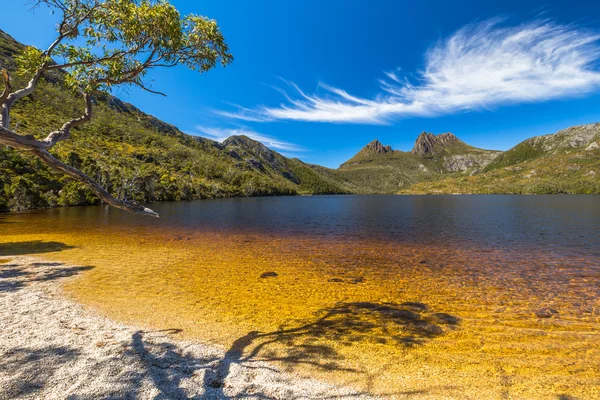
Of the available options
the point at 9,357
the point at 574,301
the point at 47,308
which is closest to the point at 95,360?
the point at 9,357

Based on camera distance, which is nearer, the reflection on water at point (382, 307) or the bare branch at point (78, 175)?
the bare branch at point (78, 175)

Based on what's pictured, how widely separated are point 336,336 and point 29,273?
22.5 metres

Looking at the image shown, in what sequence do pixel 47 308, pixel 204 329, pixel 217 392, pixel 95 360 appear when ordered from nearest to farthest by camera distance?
pixel 217 392 < pixel 95 360 < pixel 204 329 < pixel 47 308

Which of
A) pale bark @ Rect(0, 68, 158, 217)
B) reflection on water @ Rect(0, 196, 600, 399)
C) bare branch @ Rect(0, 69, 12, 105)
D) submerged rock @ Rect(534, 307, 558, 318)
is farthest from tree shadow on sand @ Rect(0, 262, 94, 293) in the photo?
submerged rock @ Rect(534, 307, 558, 318)

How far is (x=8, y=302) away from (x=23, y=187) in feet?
274

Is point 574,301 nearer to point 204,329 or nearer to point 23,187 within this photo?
point 204,329

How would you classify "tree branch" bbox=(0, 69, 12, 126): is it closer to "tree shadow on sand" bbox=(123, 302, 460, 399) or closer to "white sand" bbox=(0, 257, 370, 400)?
"white sand" bbox=(0, 257, 370, 400)

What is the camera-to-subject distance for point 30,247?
29.2m

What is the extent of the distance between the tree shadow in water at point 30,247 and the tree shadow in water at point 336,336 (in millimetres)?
28702

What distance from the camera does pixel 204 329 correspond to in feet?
40.5

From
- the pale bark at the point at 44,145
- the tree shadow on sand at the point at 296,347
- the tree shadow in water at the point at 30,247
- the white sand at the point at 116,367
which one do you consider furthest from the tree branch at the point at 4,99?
the tree shadow in water at the point at 30,247

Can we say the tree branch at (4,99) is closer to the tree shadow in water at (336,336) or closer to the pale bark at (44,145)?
the pale bark at (44,145)

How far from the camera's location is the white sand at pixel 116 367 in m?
7.51

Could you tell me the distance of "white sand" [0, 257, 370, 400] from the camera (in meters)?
7.51
